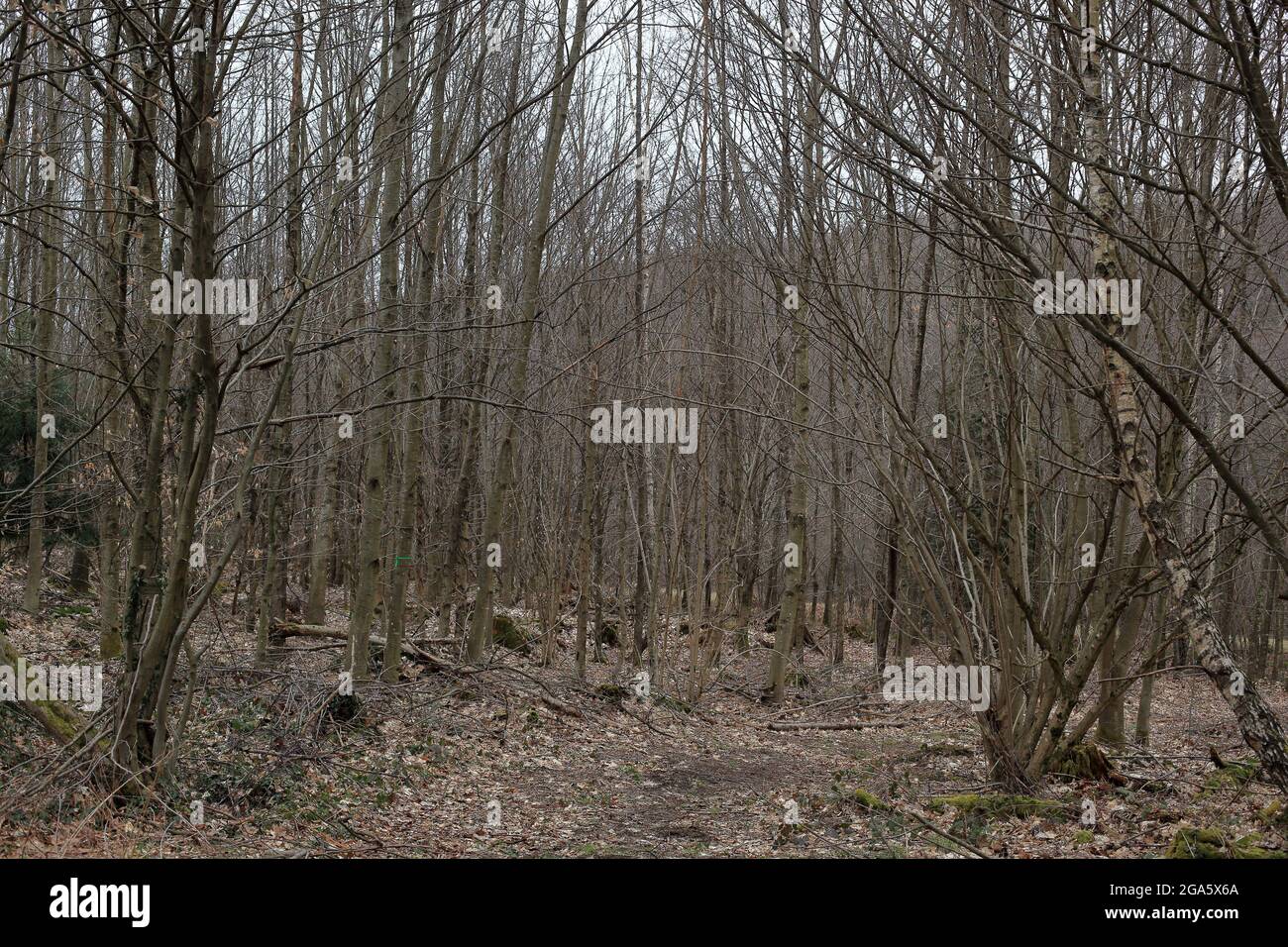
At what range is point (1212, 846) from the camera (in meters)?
5.01

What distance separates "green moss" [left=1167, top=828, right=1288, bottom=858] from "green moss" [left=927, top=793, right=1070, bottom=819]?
1.09m

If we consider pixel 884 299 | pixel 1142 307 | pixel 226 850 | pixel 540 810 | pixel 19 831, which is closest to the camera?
pixel 19 831

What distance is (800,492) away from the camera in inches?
521

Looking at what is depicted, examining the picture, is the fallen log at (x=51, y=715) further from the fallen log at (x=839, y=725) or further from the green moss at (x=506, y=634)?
the green moss at (x=506, y=634)

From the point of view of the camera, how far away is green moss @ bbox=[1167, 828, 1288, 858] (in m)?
4.93

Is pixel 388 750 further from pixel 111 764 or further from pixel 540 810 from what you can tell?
pixel 111 764

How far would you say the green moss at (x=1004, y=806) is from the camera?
6301mm

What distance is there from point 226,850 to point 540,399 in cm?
1032

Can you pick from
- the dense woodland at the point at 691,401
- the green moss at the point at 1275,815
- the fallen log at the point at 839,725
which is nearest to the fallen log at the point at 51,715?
the dense woodland at the point at 691,401

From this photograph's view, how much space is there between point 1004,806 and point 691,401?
3492mm

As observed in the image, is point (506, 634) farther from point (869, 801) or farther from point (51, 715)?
point (51, 715)

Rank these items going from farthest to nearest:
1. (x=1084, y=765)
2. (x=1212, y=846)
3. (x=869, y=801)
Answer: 1. (x=1084, y=765)
2. (x=869, y=801)
3. (x=1212, y=846)

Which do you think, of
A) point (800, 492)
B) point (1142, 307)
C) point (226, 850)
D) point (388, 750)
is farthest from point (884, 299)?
point (226, 850)

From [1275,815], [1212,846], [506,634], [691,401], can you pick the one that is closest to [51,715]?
[691,401]
